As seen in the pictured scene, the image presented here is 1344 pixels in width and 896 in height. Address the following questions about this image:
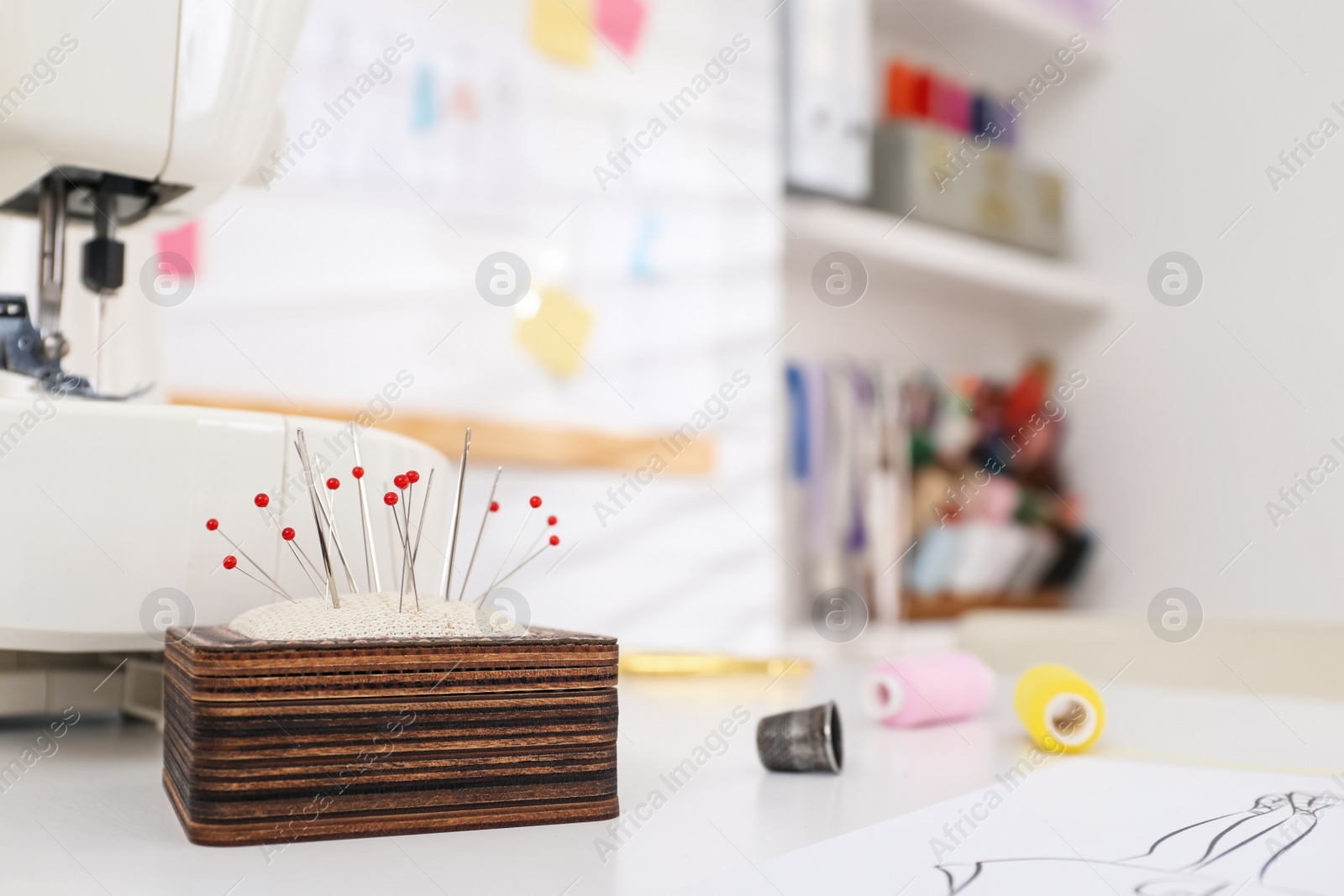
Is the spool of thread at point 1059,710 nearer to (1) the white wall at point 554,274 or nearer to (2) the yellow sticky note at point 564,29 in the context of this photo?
(1) the white wall at point 554,274

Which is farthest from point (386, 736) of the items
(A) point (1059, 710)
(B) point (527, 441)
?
(B) point (527, 441)

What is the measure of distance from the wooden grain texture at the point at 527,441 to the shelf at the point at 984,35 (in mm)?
1535

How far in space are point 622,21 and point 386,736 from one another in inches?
79.2

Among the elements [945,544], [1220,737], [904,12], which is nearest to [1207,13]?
[904,12]

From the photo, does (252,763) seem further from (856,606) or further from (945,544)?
(945,544)

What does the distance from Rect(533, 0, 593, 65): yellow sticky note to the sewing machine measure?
142 cm

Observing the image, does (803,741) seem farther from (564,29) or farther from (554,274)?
(564,29)

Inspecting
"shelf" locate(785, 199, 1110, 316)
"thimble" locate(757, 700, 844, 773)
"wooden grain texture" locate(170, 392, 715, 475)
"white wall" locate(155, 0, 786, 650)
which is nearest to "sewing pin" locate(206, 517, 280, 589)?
"thimble" locate(757, 700, 844, 773)

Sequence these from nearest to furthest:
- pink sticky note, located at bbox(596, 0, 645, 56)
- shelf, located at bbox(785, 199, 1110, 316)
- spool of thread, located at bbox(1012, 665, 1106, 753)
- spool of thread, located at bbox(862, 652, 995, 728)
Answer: spool of thread, located at bbox(1012, 665, 1106, 753)
spool of thread, located at bbox(862, 652, 995, 728)
pink sticky note, located at bbox(596, 0, 645, 56)
shelf, located at bbox(785, 199, 1110, 316)

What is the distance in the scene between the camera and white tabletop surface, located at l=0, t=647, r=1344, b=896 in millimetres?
383

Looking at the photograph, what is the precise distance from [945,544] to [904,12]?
4.64ft

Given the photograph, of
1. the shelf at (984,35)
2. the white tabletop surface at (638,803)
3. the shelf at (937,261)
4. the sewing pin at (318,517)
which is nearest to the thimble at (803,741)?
the white tabletop surface at (638,803)

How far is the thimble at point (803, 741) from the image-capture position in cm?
57

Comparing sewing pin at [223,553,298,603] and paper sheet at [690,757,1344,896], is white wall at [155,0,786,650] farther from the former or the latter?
paper sheet at [690,757,1344,896]
